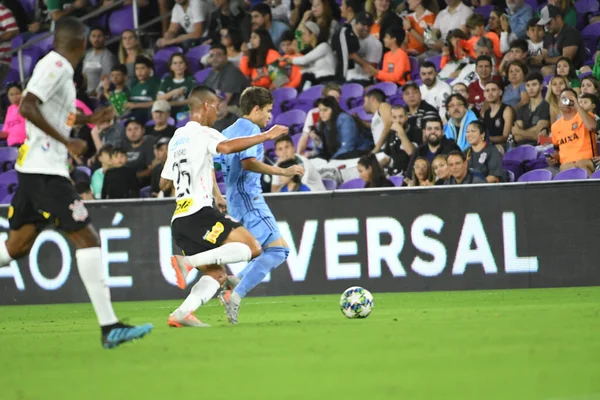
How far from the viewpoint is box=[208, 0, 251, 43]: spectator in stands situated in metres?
19.9

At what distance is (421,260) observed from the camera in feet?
46.3

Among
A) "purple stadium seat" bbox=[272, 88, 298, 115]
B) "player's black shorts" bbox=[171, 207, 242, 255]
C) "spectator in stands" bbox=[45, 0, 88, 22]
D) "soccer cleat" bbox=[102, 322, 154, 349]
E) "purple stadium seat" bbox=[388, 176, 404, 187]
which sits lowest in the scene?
"purple stadium seat" bbox=[388, 176, 404, 187]

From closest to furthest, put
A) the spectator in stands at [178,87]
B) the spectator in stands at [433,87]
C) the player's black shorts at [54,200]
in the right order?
the player's black shorts at [54,200] → the spectator in stands at [433,87] → the spectator in stands at [178,87]

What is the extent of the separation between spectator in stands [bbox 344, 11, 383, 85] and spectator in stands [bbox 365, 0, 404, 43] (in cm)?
21

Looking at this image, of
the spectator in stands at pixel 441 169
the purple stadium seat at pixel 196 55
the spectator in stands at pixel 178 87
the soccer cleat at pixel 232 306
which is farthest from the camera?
the purple stadium seat at pixel 196 55

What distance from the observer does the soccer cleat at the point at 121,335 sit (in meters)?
7.41

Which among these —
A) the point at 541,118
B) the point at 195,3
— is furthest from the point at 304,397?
the point at 195,3

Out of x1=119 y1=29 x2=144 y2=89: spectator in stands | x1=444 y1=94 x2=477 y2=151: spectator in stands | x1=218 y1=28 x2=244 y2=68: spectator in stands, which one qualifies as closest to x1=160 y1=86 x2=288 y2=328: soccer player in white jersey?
x1=444 y1=94 x2=477 y2=151: spectator in stands

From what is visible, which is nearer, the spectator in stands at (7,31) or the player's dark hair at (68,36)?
the player's dark hair at (68,36)

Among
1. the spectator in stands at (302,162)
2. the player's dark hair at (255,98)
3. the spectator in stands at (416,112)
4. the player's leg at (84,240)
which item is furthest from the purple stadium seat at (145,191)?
the player's leg at (84,240)

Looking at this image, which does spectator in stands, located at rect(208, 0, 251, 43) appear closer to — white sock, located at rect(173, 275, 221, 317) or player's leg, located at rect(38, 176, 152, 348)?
white sock, located at rect(173, 275, 221, 317)

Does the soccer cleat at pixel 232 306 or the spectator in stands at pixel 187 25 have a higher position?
the spectator in stands at pixel 187 25

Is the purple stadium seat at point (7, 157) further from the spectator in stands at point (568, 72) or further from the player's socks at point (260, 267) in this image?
the player's socks at point (260, 267)

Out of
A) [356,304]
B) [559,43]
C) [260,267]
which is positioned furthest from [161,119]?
[356,304]
